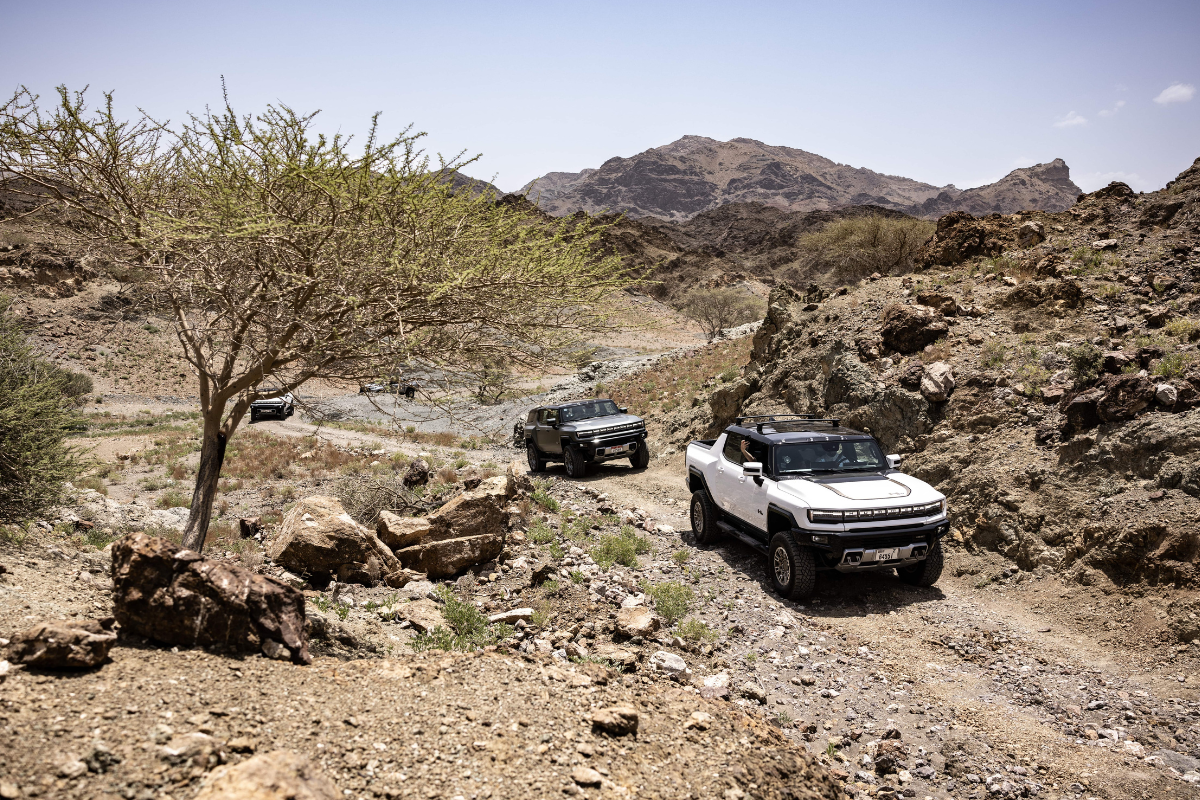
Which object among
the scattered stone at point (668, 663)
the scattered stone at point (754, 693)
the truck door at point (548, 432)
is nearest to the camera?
the scattered stone at point (754, 693)

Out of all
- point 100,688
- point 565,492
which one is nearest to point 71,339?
point 565,492

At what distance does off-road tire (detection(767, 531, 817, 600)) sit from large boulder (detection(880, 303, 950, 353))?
665cm

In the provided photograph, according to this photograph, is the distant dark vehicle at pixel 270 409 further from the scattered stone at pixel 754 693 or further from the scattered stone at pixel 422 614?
the scattered stone at pixel 754 693

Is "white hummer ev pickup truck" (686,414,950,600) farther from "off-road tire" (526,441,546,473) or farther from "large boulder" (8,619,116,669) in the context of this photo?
"off-road tire" (526,441,546,473)

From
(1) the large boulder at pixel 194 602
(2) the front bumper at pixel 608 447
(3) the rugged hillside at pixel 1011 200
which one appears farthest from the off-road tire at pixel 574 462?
(3) the rugged hillside at pixel 1011 200

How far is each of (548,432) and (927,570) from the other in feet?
33.7

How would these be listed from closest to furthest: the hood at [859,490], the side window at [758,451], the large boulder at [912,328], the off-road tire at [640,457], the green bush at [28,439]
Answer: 1. the hood at [859,490]
2. the green bush at [28,439]
3. the side window at [758,451]
4. the large boulder at [912,328]
5. the off-road tire at [640,457]

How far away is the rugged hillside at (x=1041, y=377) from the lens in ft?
24.5

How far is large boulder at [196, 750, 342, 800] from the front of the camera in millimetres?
2791

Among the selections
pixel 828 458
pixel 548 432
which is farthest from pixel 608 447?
pixel 828 458

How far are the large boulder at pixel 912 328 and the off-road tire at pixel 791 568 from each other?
6647 mm

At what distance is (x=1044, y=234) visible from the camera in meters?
15.8

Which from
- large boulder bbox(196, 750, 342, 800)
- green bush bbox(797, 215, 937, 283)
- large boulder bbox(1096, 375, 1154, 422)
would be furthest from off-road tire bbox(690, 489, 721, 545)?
green bush bbox(797, 215, 937, 283)

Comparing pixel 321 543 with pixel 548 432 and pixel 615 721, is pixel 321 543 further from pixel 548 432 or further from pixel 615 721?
pixel 548 432
